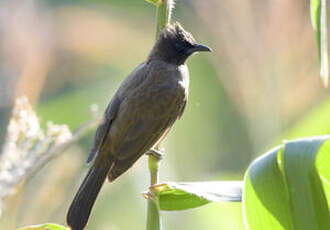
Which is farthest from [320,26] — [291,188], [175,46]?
[175,46]

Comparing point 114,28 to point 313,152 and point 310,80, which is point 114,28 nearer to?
point 310,80

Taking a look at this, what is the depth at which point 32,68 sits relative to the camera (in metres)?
2.68

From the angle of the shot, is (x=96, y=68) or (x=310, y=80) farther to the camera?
(x=96, y=68)

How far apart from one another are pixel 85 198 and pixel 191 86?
199cm

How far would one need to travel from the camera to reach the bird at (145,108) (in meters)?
2.84

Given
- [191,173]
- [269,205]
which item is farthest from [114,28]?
[269,205]

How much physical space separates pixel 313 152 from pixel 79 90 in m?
2.55

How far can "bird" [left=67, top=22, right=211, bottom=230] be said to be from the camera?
2836 millimetres

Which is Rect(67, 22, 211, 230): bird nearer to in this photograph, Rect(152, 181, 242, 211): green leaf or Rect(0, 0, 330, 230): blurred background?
Rect(0, 0, 330, 230): blurred background

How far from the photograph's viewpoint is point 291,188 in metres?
1.52

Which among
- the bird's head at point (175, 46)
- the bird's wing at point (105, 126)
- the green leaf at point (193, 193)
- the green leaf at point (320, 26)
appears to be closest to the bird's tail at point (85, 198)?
the bird's wing at point (105, 126)

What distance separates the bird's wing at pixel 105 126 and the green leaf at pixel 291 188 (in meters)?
1.43

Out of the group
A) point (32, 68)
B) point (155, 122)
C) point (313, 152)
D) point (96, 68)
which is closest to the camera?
Result: point (313, 152)

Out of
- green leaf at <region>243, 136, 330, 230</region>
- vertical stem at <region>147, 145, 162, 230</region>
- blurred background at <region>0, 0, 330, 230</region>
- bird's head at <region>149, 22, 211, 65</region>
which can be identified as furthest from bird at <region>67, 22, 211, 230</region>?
green leaf at <region>243, 136, 330, 230</region>
